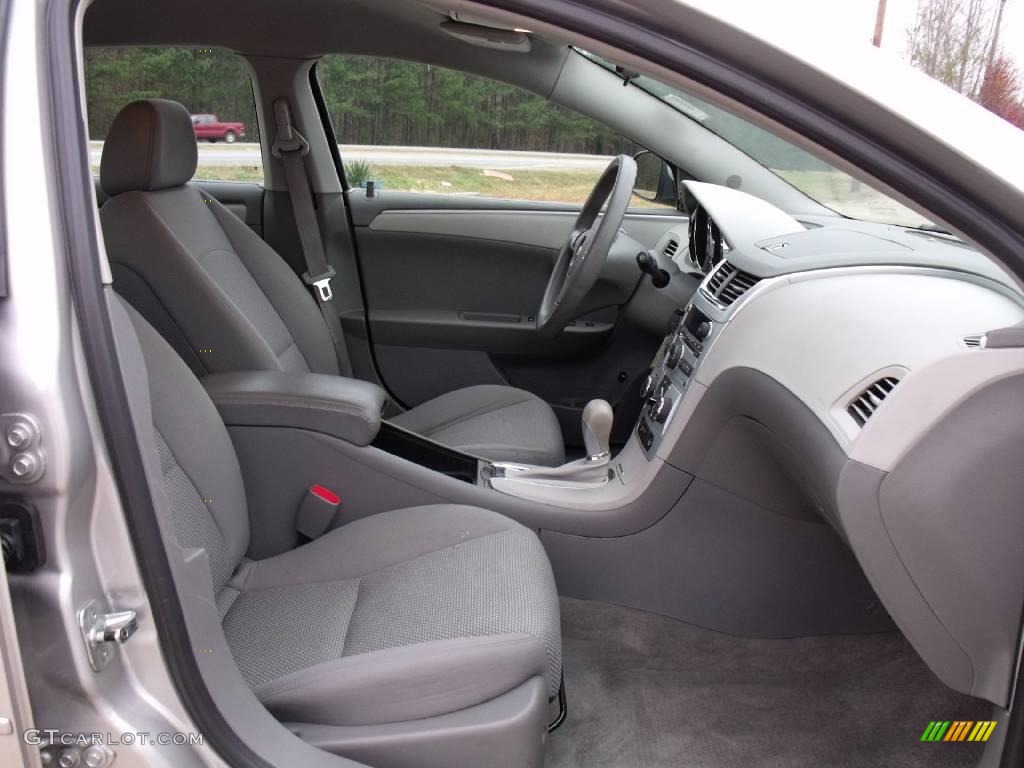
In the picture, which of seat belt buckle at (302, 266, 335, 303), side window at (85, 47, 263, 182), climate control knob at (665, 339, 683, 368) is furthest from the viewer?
seat belt buckle at (302, 266, 335, 303)

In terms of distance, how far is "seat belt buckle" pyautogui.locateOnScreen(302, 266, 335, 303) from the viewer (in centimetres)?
301

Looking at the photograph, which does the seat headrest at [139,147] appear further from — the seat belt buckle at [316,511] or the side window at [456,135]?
the side window at [456,135]

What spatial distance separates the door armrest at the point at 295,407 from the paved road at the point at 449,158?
1328 millimetres

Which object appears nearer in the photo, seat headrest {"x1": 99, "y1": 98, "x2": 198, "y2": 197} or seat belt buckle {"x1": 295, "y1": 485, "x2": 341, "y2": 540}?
seat belt buckle {"x1": 295, "y1": 485, "x2": 341, "y2": 540}

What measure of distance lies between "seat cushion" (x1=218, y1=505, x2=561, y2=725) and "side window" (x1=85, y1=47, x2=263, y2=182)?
1.26 meters

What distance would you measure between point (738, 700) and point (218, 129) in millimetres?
2291

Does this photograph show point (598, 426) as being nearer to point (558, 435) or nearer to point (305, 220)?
point (558, 435)

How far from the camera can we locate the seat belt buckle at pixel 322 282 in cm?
301

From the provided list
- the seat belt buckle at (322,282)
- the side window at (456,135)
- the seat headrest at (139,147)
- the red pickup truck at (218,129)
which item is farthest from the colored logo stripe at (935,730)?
the red pickup truck at (218,129)

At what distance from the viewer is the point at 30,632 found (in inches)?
36.0

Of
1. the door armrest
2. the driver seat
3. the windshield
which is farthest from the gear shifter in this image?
the windshield

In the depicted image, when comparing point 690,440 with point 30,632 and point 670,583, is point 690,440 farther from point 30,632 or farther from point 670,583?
point 30,632

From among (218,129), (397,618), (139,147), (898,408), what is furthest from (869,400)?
(218,129)

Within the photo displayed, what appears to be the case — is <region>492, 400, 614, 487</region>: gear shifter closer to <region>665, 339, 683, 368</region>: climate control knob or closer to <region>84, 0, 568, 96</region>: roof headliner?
<region>665, 339, 683, 368</region>: climate control knob
